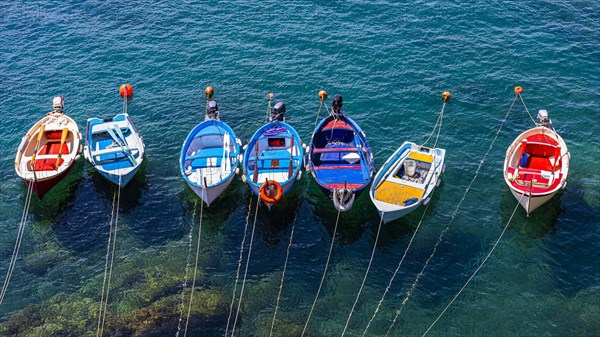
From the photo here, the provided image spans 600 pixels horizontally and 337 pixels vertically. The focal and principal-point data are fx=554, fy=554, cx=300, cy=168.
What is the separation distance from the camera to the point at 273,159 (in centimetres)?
4947

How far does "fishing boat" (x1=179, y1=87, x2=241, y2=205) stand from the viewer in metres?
46.5

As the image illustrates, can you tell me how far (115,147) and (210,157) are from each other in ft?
29.5

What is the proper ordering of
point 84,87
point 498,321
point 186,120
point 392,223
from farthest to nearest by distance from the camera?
point 84,87, point 186,120, point 392,223, point 498,321

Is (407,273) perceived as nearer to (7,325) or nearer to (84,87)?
(7,325)

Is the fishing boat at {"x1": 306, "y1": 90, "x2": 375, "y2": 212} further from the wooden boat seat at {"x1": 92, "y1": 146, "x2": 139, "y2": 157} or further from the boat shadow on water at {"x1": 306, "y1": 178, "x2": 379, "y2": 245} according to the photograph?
the wooden boat seat at {"x1": 92, "y1": 146, "x2": 139, "y2": 157}

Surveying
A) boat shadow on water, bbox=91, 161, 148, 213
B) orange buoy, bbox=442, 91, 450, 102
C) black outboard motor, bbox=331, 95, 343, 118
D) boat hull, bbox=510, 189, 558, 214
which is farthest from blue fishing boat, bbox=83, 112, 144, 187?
boat hull, bbox=510, 189, 558, 214

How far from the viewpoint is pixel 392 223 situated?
149ft

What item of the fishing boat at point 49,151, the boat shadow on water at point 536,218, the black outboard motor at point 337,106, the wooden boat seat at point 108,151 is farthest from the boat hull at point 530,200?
the fishing boat at point 49,151

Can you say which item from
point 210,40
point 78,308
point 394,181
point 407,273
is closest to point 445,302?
point 407,273

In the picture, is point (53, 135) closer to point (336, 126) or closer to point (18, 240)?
point (18, 240)

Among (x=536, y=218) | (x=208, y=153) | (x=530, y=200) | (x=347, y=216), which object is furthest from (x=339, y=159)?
(x=536, y=218)

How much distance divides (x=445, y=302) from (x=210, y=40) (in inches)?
1749

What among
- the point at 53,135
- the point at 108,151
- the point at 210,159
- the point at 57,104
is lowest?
the point at 210,159

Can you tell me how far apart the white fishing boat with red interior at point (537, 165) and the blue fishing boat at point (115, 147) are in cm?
3259
